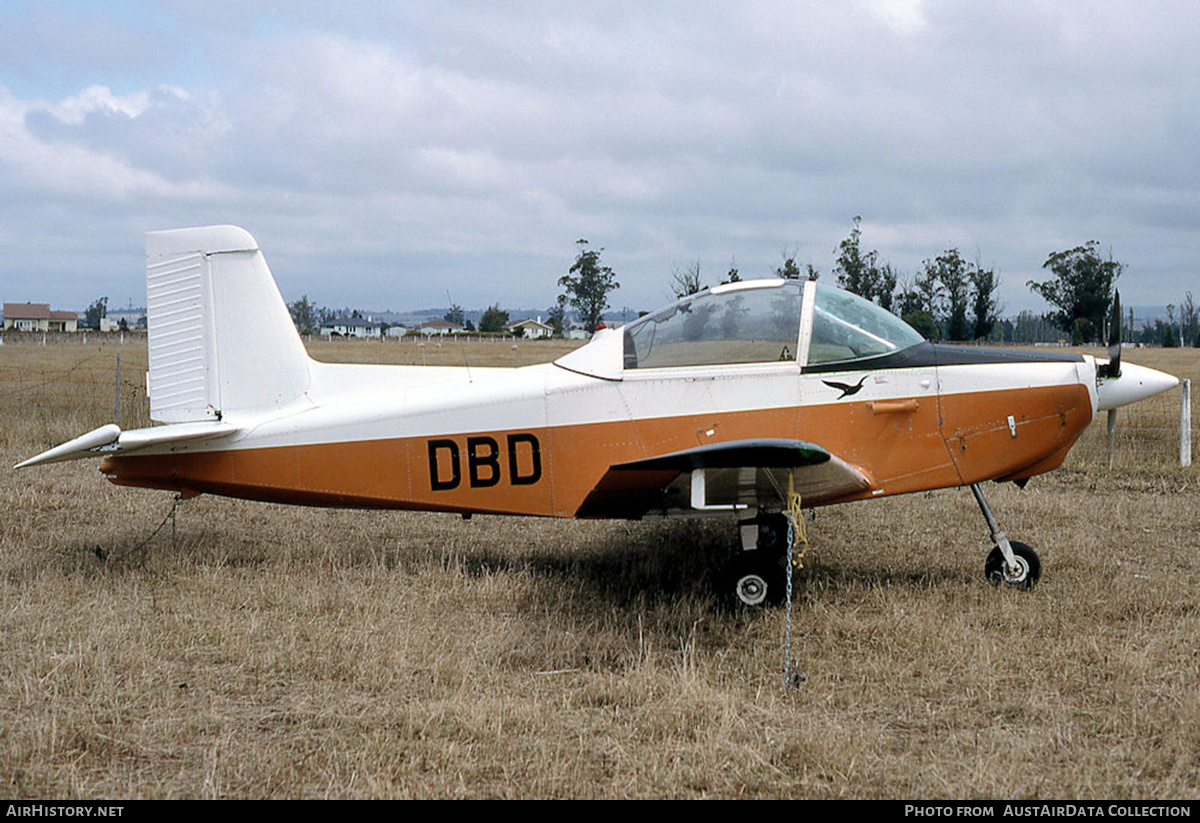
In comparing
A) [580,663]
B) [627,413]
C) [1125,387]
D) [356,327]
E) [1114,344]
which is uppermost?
[356,327]

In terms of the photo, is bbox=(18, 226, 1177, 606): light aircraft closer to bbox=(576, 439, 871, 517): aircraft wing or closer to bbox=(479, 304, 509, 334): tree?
bbox=(576, 439, 871, 517): aircraft wing

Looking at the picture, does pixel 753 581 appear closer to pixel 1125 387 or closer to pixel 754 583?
pixel 754 583

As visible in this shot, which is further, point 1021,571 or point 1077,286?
point 1077,286

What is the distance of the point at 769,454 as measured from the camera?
5.14 meters

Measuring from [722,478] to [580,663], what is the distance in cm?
138

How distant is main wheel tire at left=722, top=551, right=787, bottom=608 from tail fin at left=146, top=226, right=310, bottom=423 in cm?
353

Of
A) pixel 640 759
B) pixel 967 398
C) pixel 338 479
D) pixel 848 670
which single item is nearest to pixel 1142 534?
pixel 967 398

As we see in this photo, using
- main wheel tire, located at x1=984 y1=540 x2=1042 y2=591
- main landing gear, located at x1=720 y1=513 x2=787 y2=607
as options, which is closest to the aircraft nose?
main wheel tire, located at x1=984 y1=540 x2=1042 y2=591

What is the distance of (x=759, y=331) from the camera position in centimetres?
636

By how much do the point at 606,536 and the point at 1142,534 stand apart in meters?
4.73

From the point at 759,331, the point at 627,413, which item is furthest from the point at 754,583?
the point at 759,331

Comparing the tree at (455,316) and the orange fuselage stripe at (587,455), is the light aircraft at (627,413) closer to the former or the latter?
the orange fuselage stripe at (587,455)

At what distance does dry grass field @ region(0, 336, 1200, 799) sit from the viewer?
3.95m

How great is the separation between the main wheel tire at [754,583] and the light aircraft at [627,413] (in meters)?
0.01
